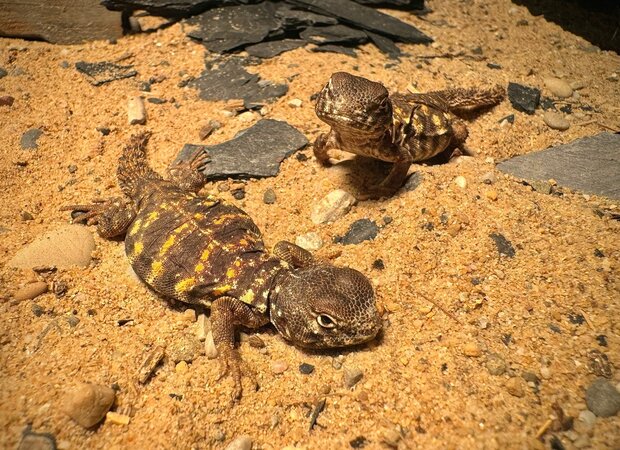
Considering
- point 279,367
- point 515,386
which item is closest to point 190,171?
point 279,367

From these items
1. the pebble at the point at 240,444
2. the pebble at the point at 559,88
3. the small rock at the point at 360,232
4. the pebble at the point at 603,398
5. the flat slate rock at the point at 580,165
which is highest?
the pebble at the point at 559,88

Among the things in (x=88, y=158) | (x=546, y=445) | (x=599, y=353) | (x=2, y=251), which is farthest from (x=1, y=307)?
(x=599, y=353)

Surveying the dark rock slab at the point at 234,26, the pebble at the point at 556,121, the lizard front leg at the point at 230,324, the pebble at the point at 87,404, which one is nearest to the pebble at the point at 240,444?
the lizard front leg at the point at 230,324

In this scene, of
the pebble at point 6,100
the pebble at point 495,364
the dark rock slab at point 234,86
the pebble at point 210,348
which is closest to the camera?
the pebble at point 495,364

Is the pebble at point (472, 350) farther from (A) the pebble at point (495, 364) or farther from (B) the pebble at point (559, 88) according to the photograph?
(B) the pebble at point (559, 88)

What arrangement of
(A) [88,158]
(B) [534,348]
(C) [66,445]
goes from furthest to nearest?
(A) [88,158]
(B) [534,348]
(C) [66,445]

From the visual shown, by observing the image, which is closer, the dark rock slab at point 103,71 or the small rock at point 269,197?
the small rock at point 269,197

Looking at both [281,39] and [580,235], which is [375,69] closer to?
[281,39]

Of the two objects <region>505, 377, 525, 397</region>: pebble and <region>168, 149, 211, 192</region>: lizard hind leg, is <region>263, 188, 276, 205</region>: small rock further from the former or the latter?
<region>505, 377, 525, 397</region>: pebble
